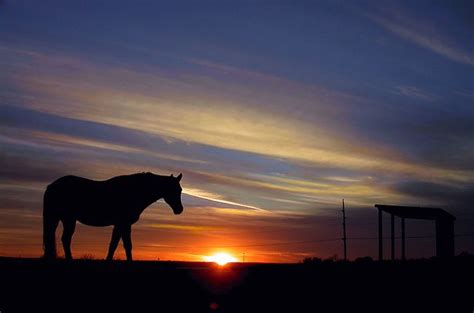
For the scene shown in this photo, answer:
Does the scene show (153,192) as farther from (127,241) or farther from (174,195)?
(127,241)

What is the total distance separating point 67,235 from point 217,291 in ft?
32.0

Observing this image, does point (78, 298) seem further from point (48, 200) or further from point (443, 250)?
point (443, 250)

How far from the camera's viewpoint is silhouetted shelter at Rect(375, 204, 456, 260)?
3031cm

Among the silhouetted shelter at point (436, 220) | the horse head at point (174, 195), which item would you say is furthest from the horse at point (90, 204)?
the silhouetted shelter at point (436, 220)

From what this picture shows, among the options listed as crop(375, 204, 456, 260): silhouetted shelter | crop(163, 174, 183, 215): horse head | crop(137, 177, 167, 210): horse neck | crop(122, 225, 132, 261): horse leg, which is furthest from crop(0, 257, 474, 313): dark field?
crop(375, 204, 456, 260): silhouetted shelter

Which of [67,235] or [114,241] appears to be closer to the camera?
[114,241]

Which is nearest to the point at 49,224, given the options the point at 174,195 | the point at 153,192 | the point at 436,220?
the point at 153,192

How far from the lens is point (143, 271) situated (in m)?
13.5

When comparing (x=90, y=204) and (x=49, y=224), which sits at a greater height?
(x=90, y=204)

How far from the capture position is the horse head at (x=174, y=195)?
72.0 feet

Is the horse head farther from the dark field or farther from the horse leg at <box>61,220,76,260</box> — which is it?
the dark field

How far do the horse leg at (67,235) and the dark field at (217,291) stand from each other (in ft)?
19.2

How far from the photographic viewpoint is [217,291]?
1214 cm

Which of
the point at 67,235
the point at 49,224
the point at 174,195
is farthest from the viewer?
the point at 174,195
